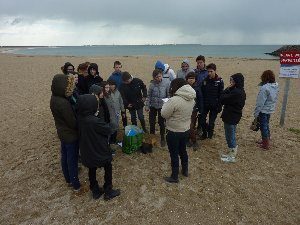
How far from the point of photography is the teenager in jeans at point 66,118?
428cm

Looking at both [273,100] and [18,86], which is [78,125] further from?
[18,86]

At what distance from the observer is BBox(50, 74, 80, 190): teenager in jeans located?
169 inches

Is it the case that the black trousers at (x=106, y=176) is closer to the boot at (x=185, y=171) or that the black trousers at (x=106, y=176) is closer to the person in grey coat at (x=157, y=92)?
Result: the boot at (x=185, y=171)

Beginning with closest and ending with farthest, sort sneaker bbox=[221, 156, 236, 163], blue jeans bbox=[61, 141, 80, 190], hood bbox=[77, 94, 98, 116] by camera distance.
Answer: hood bbox=[77, 94, 98, 116] < blue jeans bbox=[61, 141, 80, 190] < sneaker bbox=[221, 156, 236, 163]

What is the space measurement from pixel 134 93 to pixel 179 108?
2.22m

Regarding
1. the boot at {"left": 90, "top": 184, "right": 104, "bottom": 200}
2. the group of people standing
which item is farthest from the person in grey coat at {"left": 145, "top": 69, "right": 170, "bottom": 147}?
the boot at {"left": 90, "top": 184, "right": 104, "bottom": 200}

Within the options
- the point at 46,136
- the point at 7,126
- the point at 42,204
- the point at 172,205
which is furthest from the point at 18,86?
the point at 172,205

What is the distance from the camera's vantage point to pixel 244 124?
8.45 m

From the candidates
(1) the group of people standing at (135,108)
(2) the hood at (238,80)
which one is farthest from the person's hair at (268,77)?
(2) the hood at (238,80)

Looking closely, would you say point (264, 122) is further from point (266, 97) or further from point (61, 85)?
point (61, 85)

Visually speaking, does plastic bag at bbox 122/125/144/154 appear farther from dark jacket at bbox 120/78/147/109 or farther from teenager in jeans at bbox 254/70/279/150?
teenager in jeans at bbox 254/70/279/150

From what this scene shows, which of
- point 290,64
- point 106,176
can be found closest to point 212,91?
point 290,64

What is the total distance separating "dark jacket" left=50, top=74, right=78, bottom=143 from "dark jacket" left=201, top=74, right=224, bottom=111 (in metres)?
3.32

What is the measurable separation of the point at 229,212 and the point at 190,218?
665 millimetres
